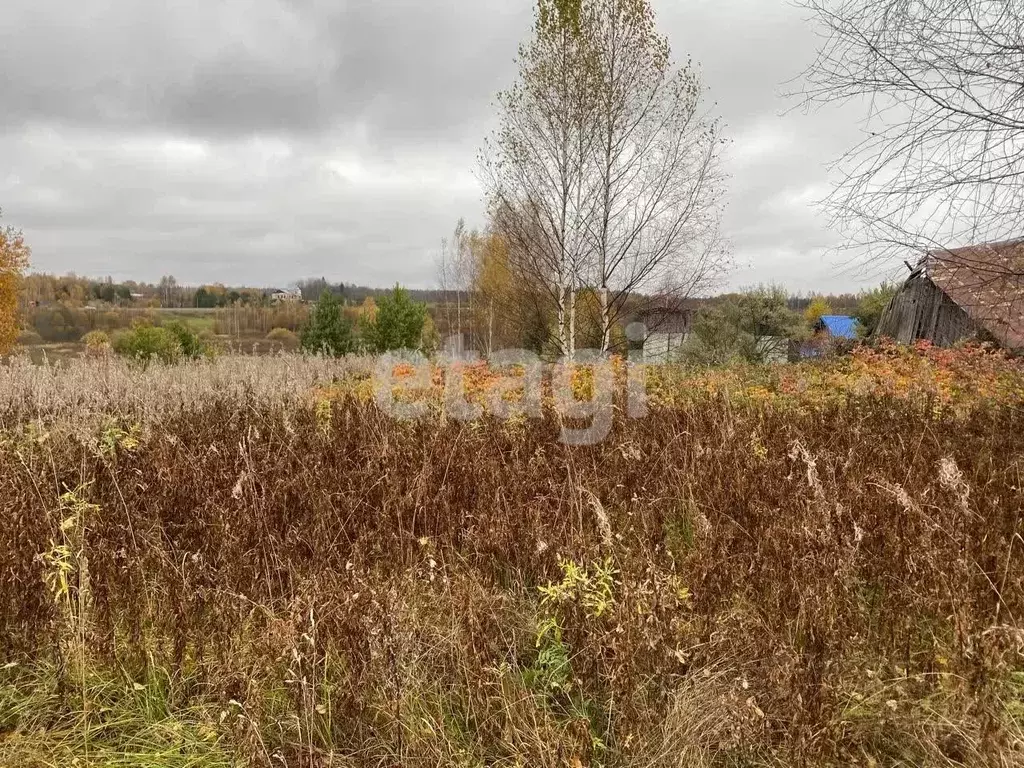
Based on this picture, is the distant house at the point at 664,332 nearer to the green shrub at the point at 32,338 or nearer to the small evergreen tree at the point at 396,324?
the small evergreen tree at the point at 396,324

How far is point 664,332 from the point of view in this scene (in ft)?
95.1

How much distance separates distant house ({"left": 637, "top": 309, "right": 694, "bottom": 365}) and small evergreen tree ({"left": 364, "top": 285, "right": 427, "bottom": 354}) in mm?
13037

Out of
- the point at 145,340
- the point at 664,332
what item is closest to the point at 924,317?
the point at 664,332

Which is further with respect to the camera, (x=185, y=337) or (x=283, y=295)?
(x=283, y=295)

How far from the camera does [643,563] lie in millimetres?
2137

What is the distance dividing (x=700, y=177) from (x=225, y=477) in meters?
10.9

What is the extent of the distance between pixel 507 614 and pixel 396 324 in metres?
31.4

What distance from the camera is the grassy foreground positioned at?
171cm

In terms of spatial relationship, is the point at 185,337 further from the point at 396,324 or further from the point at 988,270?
the point at 988,270

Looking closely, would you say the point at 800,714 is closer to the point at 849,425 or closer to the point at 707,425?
the point at 707,425

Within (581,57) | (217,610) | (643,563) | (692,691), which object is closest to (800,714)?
(692,691)

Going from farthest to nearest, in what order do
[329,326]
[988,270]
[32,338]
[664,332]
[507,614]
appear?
1. [32,338]
2. [329,326]
3. [664,332]
4. [988,270]
5. [507,614]

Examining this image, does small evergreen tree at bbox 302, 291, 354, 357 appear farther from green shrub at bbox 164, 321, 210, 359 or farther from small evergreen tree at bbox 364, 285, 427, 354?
green shrub at bbox 164, 321, 210, 359

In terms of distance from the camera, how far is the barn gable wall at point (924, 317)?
18594mm
